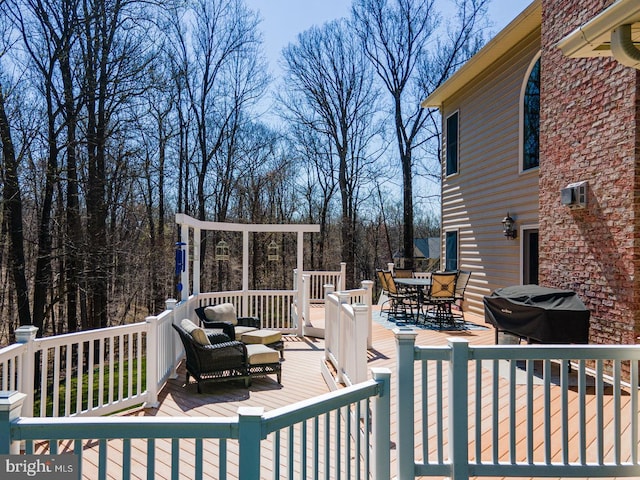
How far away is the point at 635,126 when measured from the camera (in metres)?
4.26

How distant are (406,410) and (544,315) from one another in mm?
2639

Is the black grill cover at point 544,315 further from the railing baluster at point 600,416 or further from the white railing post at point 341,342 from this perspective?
the railing baluster at point 600,416

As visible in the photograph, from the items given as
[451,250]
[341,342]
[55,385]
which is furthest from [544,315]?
[451,250]

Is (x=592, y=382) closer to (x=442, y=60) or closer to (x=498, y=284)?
(x=498, y=284)

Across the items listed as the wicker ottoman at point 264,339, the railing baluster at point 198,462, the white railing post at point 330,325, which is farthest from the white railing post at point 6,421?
the wicker ottoman at point 264,339

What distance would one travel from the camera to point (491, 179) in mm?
9094

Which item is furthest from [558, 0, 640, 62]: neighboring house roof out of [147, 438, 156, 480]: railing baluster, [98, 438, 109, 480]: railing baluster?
[98, 438, 109, 480]: railing baluster

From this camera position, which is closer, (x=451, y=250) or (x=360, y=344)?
(x=360, y=344)

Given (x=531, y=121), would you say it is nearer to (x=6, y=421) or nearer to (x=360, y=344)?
(x=360, y=344)

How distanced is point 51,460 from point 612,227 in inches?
200

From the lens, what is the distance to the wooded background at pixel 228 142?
11.7 meters

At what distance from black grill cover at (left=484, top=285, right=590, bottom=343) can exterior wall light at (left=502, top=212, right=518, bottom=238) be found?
3183 mm

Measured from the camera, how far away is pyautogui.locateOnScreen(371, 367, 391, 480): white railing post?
2.40 m

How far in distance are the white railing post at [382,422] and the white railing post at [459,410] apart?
0.45m
